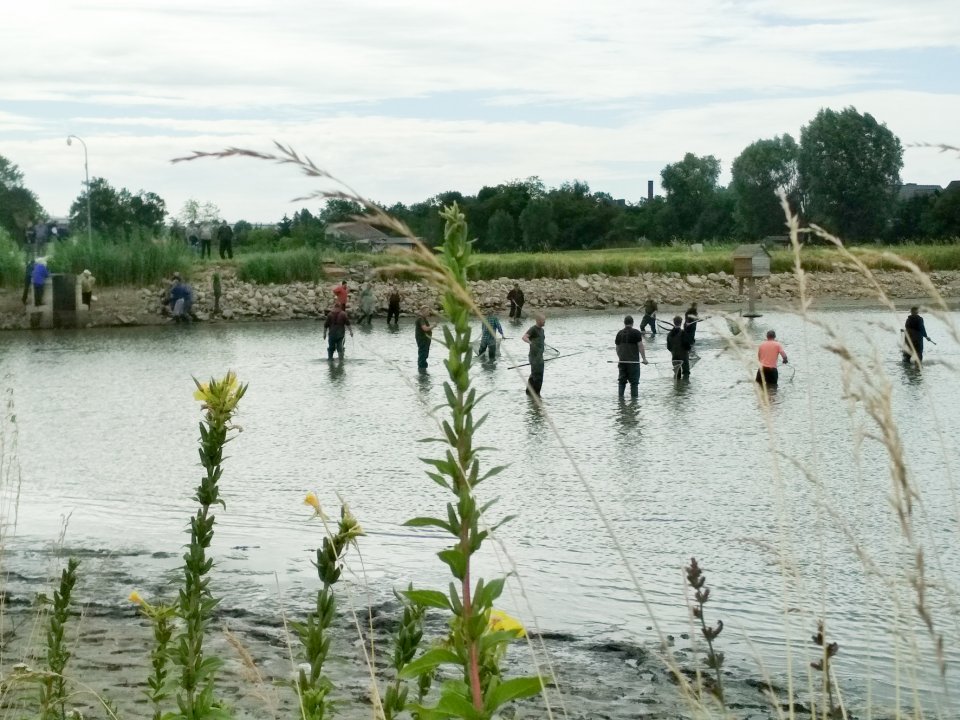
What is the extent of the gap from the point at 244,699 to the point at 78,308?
45.7 m

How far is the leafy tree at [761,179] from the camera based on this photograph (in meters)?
107

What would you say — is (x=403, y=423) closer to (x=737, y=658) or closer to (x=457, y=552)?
(x=737, y=658)

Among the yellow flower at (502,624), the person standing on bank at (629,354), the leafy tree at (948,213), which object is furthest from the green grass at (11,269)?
the leafy tree at (948,213)

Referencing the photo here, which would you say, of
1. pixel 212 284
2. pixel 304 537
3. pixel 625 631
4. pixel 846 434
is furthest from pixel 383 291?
pixel 625 631

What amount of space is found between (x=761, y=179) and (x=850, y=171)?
980 centimetres

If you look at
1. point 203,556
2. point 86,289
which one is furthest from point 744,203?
point 203,556

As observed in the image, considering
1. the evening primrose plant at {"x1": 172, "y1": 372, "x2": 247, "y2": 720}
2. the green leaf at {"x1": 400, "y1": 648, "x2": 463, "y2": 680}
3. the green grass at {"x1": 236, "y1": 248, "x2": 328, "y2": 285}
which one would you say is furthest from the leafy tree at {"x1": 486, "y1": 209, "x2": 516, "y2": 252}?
the green leaf at {"x1": 400, "y1": 648, "x2": 463, "y2": 680}

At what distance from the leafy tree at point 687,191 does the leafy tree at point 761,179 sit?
277 centimetres

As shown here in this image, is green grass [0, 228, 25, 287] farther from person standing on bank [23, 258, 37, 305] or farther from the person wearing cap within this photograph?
the person wearing cap

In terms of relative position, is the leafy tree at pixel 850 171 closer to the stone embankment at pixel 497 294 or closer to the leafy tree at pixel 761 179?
the leafy tree at pixel 761 179

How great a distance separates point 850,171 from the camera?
10388 cm

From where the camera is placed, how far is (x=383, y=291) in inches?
2351

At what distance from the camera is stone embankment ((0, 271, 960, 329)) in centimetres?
5206

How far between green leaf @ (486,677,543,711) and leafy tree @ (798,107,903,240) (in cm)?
10323
